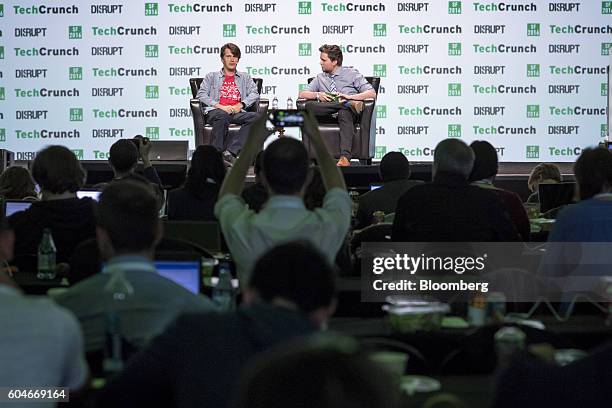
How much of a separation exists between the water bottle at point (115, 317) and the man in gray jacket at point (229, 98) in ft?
25.5

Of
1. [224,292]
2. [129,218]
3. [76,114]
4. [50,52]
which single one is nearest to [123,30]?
[50,52]

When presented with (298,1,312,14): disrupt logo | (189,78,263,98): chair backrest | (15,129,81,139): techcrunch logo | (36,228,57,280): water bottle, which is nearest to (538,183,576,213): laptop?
(36,228,57,280): water bottle

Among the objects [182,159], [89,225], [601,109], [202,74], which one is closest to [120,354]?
[89,225]

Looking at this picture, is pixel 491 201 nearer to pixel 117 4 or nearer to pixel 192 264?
Result: pixel 192 264

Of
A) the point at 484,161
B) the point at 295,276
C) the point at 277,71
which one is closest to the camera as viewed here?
the point at 295,276

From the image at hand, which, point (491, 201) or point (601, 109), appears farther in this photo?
point (601, 109)

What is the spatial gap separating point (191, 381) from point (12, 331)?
40 centimetres

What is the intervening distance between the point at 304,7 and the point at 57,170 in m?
7.72

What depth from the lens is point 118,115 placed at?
12.3 meters

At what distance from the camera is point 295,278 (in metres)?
1.83

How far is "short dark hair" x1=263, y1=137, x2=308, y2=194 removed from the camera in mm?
3307

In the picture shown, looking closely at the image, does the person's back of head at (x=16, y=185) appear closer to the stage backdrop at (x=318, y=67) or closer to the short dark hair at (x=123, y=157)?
the short dark hair at (x=123, y=157)

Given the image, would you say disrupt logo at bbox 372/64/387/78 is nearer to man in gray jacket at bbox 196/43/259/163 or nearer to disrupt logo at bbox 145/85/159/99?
man in gray jacket at bbox 196/43/259/163

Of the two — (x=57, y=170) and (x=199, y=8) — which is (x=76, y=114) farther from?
(x=57, y=170)
